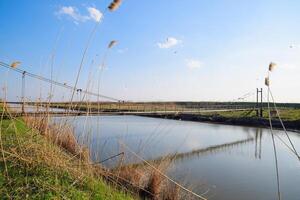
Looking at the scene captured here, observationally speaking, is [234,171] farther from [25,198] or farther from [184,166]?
[25,198]

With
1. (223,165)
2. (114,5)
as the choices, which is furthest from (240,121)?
(114,5)

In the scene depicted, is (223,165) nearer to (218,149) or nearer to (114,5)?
(218,149)

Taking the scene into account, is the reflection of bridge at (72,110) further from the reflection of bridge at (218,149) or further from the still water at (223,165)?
the reflection of bridge at (218,149)

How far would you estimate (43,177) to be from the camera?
11.8ft

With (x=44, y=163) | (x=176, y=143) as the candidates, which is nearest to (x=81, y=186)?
(x=44, y=163)

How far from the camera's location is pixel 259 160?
1182 centimetres

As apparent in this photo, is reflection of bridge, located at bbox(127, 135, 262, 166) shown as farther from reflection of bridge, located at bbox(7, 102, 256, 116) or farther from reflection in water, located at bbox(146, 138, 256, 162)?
reflection of bridge, located at bbox(7, 102, 256, 116)

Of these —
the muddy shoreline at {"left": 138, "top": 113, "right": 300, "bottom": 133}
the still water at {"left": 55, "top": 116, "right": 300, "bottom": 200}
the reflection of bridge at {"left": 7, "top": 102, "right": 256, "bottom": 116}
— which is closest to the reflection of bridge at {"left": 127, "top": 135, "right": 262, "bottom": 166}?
the still water at {"left": 55, "top": 116, "right": 300, "bottom": 200}

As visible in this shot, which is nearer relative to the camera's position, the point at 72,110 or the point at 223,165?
the point at 72,110

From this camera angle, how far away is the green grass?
322 centimetres

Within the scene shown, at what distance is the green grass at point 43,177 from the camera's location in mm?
3217

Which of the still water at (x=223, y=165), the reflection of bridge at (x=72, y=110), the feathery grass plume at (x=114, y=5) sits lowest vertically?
the still water at (x=223, y=165)

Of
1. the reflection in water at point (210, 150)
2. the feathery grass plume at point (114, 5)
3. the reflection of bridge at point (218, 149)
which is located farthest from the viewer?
the reflection of bridge at point (218, 149)

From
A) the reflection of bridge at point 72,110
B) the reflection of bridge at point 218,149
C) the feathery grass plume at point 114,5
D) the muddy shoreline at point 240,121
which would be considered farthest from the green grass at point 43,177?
the muddy shoreline at point 240,121
